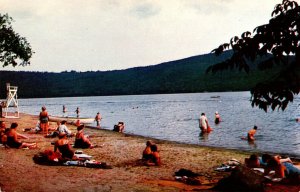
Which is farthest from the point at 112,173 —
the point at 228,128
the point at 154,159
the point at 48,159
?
the point at 228,128

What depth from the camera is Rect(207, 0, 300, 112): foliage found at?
6371 millimetres

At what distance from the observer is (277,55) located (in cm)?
641

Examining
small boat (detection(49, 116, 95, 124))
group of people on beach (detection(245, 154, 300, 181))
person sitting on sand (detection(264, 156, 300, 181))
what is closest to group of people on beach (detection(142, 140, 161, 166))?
group of people on beach (detection(245, 154, 300, 181))

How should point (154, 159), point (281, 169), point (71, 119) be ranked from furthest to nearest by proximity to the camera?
point (71, 119)
point (154, 159)
point (281, 169)

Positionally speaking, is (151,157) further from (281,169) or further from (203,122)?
A: (203,122)

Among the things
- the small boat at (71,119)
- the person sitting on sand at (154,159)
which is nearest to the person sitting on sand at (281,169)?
the person sitting on sand at (154,159)

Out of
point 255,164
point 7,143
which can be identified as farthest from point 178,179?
point 7,143

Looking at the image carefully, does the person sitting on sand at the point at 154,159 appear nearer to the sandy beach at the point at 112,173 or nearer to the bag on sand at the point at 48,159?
the sandy beach at the point at 112,173

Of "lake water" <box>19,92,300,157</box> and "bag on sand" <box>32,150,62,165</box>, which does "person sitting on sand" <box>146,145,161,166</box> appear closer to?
"bag on sand" <box>32,150,62,165</box>

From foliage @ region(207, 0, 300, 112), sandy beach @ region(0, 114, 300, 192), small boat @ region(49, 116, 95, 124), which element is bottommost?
small boat @ region(49, 116, 95, 124)

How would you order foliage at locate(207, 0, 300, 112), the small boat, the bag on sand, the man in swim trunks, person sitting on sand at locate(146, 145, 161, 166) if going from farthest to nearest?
the small boat → the man in swim trunks → person sitting on sand at locate(146, 145, 161, 166) → the bag on sand → foliage at locate(207, 0, 300, 112)

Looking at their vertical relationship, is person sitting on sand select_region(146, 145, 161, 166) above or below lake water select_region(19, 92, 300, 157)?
above

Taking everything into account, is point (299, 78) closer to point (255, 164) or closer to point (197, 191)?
point (197, 191)

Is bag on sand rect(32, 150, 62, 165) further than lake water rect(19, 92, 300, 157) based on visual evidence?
No
